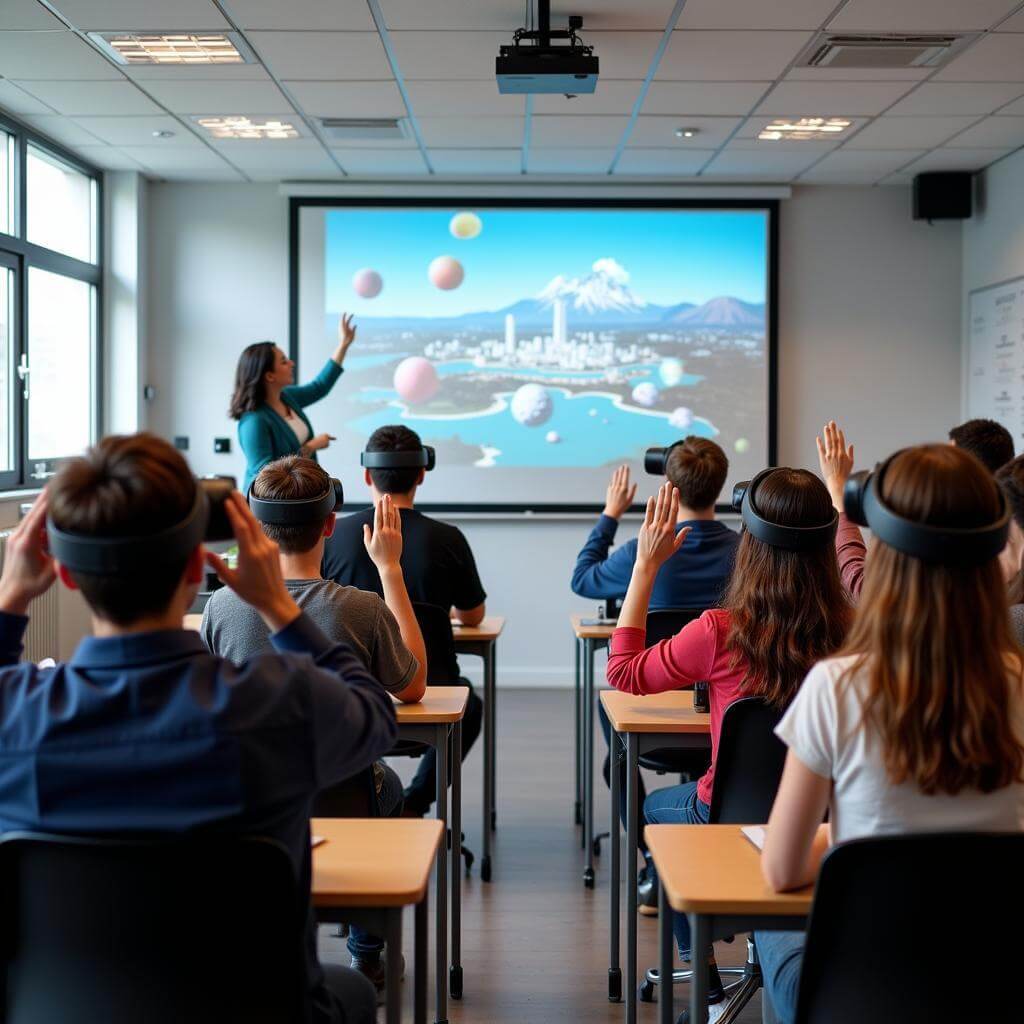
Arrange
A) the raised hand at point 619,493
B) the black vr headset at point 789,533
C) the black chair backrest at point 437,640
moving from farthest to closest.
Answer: the black chair backrest at point 437,640 → the raised hand at point 619,493 → the black vr headset at point 789,533

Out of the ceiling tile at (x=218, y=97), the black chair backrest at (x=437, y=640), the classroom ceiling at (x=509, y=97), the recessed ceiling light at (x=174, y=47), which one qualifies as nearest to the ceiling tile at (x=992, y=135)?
the classroom ceiling at (x=509, y=97)

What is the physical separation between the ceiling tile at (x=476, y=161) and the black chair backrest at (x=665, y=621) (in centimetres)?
351

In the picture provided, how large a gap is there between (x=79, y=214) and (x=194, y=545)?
18.0ft

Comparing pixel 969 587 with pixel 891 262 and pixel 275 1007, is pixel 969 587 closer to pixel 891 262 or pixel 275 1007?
pixel 275 1007

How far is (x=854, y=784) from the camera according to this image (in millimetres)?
1413

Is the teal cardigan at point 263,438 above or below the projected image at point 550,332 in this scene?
below

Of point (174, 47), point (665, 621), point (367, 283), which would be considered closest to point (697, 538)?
point (665, 621)

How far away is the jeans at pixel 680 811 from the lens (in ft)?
7.86

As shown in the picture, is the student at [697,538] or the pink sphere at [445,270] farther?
the pink sphere at [445,270]

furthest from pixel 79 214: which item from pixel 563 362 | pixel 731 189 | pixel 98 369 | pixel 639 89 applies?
pixel 731 189

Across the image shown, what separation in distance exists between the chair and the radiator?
3.92 m

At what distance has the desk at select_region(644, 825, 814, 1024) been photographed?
56.5 inches

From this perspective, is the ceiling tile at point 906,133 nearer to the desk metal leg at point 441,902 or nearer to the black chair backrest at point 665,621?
the black chair backrest at point 665,621

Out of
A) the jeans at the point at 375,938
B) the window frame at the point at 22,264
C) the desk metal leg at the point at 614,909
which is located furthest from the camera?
the window frame at the point at 22,264
